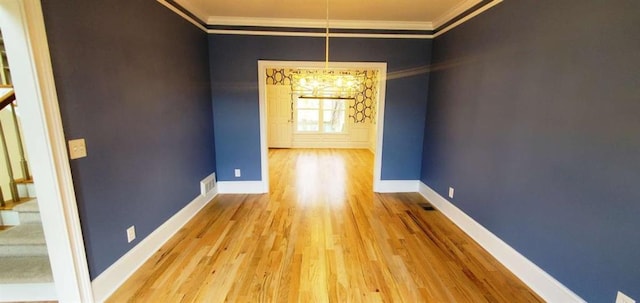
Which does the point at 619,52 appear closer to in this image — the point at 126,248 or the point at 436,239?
the point at 436,239

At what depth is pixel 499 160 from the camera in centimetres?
237

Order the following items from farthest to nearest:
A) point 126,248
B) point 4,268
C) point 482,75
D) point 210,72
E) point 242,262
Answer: point 210,72
point 482,75
point 242,262
point 126,248
point 4,268

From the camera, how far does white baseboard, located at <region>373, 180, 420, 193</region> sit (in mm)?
4098

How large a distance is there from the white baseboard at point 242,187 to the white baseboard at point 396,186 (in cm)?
186

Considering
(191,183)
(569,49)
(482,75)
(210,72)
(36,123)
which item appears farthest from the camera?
(210,72)

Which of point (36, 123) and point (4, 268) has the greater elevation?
point (36, 123)

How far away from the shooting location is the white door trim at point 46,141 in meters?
1.34

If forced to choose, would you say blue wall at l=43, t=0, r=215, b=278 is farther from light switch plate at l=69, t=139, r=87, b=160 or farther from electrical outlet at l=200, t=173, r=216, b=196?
electrical outlet at l=200, t=173, r=216, b=196

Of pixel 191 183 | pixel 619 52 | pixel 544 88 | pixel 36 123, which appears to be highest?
pixel 619 52

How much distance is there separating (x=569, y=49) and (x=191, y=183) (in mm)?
3784

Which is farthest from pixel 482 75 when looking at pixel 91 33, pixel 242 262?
pixel 91 33

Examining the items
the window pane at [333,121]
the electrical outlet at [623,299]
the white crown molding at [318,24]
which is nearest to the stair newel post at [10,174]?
the white crown molding at [318,24]

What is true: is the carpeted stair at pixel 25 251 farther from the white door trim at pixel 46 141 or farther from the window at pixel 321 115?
the window at pixel 321 115

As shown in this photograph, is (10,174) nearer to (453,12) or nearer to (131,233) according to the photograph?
(131,233)
